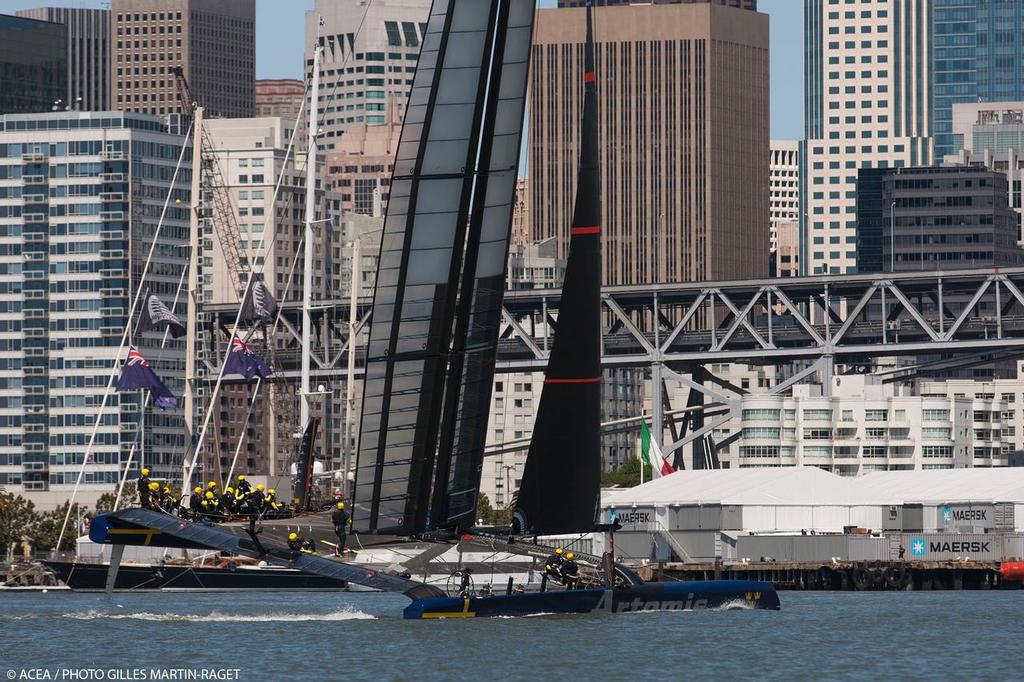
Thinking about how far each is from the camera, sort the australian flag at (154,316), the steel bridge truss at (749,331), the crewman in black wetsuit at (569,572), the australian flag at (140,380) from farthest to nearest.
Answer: the steel bridge truss at (749,331) → the australian flag at (154,316) → the australian flag at (140,380) → the crewman in black wetsuit at (569,572)

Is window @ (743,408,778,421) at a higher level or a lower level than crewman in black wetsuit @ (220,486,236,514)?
lower

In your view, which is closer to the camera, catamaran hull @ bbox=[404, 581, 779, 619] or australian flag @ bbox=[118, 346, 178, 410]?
catamaran hull @ bbox=[404, 581, 779, 619]

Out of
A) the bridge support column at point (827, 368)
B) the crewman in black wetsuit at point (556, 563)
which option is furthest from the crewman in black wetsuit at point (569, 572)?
the bridge support column at point (827, 368)

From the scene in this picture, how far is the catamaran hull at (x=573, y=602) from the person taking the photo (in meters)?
54.5

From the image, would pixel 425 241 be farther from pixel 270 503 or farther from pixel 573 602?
pixel 270 503

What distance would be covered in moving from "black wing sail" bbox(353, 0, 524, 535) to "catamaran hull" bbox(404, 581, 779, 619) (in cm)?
216

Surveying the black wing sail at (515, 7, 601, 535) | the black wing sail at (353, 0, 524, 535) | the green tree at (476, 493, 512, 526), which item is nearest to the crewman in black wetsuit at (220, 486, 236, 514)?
the black wing sail at (353, 0, 524, 535)

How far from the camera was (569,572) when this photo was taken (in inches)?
2202

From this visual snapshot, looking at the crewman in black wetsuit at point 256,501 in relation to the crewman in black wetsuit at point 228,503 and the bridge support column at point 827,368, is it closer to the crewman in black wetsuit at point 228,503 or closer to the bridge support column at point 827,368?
the crewman in black wetsuit at point 228,503

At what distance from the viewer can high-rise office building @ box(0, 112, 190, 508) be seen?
19075 centimetres

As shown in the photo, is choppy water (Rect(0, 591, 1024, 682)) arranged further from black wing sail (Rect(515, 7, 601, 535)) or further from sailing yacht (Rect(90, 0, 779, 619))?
black wing sail (Rect(515, 7, 601, 535))

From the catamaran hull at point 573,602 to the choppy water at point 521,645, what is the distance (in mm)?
337

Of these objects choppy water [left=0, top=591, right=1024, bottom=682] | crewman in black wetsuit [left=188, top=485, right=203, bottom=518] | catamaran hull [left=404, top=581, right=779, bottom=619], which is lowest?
choppy water [left=0, top=591, right=1024, bottom=682]

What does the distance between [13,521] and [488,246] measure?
93.0 meters
